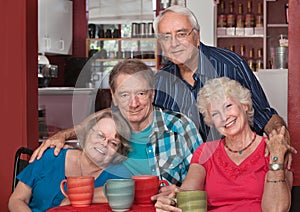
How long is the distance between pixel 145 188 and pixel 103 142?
0.73 feet

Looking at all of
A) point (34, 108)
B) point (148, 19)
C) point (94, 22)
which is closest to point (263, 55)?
point (148, 19)

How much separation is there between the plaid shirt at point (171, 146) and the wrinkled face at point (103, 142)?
19 cm

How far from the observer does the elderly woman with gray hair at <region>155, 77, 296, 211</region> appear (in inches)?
76.4

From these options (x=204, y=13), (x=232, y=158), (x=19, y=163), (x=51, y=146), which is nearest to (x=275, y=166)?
(x=232, y=158)

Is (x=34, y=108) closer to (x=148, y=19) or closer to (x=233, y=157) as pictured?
(x=233, y=157)

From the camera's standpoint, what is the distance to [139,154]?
2.11m

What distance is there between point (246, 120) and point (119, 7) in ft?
21.3

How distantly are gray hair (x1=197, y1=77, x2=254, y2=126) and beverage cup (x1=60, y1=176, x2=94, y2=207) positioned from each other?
0.50m

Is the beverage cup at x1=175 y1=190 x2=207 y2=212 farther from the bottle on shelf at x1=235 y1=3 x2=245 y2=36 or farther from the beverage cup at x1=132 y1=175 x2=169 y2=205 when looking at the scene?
the bottle on shelf at x1=235 y1=3 x2=245 y2=36

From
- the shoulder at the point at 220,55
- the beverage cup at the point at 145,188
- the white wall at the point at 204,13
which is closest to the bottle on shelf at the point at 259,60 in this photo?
the white wall at the point at 204,13

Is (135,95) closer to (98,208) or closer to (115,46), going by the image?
(98,208)

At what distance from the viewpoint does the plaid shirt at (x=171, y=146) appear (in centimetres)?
215

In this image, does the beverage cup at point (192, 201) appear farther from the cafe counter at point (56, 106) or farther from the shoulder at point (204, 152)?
the cafe counter at point (56, 106)

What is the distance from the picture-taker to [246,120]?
80.3 inches
